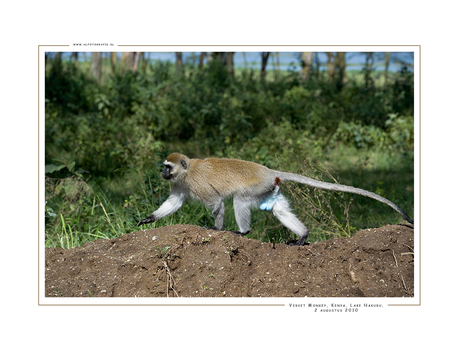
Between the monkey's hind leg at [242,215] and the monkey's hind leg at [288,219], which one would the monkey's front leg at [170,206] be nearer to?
the monkey's hind leg at [242,215]

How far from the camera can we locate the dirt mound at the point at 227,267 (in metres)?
4.89

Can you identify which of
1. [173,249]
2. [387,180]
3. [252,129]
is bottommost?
[173,249]

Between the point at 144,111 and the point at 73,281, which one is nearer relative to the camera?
the point at 73,281

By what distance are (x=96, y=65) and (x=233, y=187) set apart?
1404cm

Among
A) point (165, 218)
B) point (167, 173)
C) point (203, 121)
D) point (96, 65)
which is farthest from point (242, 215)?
point (96, 65)

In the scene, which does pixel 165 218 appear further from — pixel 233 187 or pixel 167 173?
pixel 233 187

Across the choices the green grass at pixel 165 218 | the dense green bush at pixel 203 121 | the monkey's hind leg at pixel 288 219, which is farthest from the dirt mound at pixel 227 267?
the dense green bush at pixel 203 121

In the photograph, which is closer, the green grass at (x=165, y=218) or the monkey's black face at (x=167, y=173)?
the monkey's black face at (x=167, y=173)

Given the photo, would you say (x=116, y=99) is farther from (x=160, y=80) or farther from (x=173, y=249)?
(x=173, y=249)

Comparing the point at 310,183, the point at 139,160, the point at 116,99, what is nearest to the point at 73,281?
the point at 310,183

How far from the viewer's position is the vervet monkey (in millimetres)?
5934

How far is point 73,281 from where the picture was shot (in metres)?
4.97

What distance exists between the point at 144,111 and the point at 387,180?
6.34m

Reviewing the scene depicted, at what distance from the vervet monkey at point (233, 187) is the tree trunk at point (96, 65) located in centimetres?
1268
